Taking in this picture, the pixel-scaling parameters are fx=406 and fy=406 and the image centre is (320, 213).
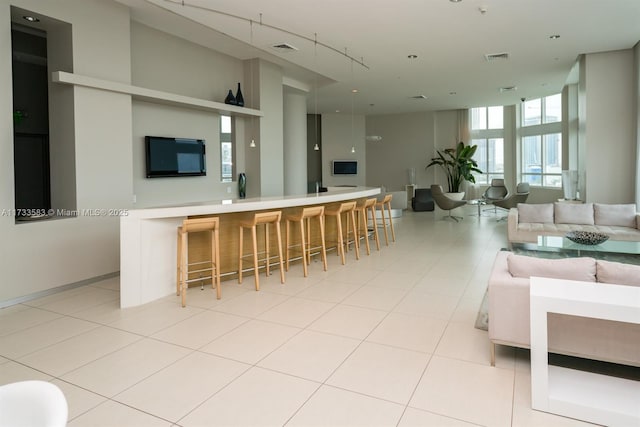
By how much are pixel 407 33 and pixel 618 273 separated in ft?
15.2

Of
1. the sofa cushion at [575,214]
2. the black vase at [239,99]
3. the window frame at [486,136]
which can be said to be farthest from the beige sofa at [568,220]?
the window frame at [486,136]

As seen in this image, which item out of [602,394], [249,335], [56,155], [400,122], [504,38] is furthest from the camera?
[400,122]

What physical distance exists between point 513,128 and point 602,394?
1327cm

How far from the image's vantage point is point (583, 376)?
2.46 m

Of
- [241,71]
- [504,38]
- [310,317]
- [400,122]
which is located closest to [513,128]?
[400,122]

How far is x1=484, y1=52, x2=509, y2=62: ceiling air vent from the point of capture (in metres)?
7.23

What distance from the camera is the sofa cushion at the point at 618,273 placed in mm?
2506

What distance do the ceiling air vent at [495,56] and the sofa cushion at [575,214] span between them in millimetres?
2843

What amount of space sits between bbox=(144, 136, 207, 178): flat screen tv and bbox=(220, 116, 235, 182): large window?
74 centimetres

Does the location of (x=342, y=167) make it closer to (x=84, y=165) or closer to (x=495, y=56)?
(x=495, y=56)

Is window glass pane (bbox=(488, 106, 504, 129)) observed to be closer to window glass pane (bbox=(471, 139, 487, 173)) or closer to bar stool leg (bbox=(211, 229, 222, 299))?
window glass pane (bbox=(471, 139, 487, 173))

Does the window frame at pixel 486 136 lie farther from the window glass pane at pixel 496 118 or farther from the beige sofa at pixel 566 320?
the beige sofa at pixel 566 320

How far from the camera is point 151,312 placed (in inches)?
155

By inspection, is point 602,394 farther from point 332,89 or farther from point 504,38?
point 332,89
